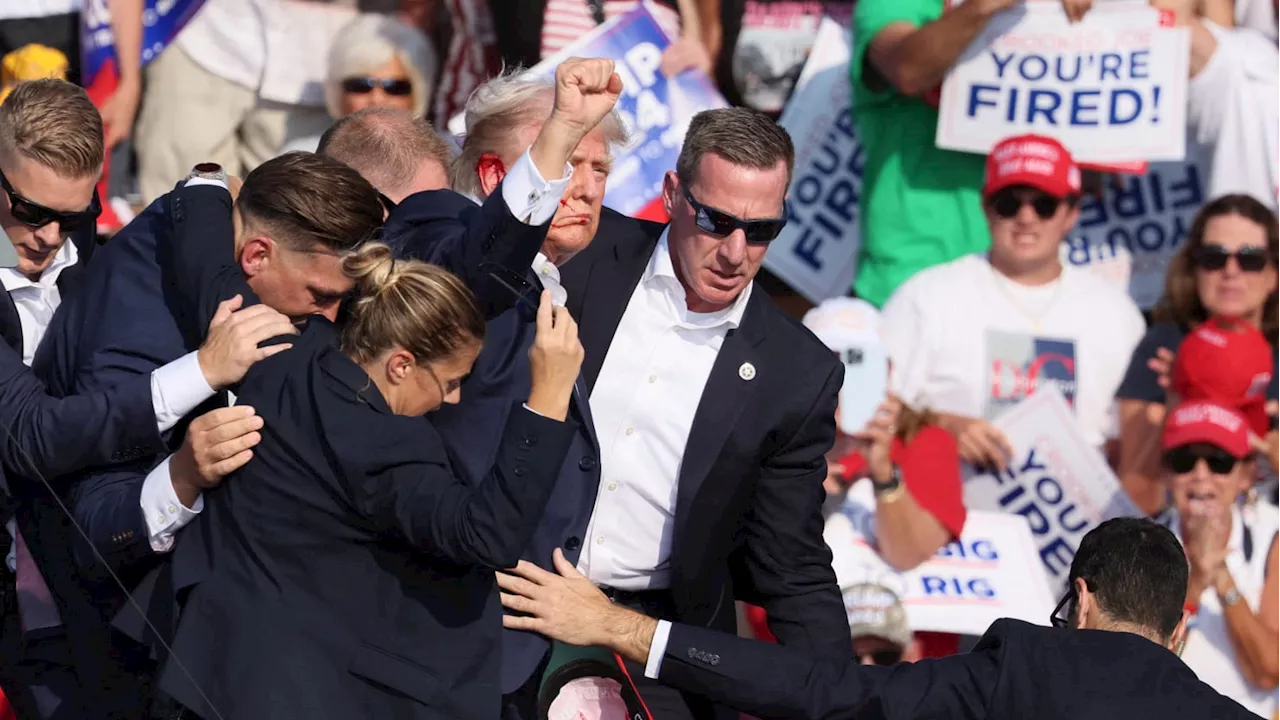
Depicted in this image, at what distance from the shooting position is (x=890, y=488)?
19.5 ft

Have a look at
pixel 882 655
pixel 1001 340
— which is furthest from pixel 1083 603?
pixel 1001 340

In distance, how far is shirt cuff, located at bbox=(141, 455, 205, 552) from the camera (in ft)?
12.1

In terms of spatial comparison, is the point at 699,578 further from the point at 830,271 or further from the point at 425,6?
the point at 425,6

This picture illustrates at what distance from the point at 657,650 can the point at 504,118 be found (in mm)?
1235

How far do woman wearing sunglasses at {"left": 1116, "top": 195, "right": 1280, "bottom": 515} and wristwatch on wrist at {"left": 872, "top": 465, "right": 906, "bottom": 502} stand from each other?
2.95 ft

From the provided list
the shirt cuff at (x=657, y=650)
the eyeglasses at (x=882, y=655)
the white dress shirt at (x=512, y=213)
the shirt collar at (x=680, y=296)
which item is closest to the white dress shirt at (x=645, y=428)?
the shirt collar at (x=680, y=296)

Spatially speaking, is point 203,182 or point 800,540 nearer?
point 203,182

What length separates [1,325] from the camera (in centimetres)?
421

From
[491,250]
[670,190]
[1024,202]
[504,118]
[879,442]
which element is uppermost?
[491,250]

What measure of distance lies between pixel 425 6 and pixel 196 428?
12.3 ft

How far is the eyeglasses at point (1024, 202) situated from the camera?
647 cm

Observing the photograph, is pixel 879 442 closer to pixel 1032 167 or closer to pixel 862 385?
pixel 862 385

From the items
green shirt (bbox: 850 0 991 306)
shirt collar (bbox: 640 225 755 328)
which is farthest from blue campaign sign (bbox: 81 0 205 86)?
shirt collar (bbox: 640 225 755 328)

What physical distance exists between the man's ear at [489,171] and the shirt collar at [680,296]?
1.28 ft
